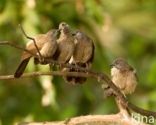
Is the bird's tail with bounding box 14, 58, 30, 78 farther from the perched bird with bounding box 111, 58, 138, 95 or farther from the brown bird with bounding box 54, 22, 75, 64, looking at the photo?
the perched bird with bounding box 111, 58, 138, 95

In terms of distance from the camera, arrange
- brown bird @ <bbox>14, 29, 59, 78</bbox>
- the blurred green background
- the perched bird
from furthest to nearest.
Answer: the blurred green background < the perched bird < brown bird @ <bbox>14, 29, 59, 78</bbox>

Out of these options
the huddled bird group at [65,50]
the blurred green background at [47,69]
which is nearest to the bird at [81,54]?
the huddled bird group at [65,50]

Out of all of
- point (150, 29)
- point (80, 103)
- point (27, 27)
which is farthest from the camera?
point (150, 29)

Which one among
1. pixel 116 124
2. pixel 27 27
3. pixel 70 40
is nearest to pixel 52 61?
pixel 70 40

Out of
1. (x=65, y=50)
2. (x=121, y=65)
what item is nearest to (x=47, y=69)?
(x=121, y=65)

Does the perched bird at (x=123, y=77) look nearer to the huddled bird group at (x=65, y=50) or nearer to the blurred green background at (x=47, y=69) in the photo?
the huddled bird group at (x=65, y=50)

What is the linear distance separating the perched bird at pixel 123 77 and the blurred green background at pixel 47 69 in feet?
6.28

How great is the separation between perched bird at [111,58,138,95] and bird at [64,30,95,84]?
0.13 metres

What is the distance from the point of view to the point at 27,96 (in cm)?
723

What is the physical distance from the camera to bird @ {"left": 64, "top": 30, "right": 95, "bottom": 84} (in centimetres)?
363

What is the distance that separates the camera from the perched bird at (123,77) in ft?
12.1

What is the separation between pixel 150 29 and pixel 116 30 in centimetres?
63

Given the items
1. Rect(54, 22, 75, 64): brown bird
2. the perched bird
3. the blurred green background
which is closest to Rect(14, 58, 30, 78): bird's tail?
Rect(54, 22, 75, 64): brown bird

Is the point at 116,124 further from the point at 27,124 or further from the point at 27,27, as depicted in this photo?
the point at 27,27
